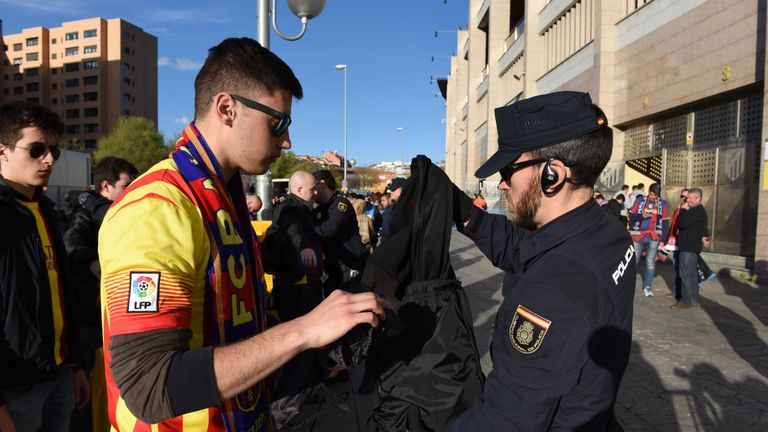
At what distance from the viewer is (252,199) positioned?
23.0ft

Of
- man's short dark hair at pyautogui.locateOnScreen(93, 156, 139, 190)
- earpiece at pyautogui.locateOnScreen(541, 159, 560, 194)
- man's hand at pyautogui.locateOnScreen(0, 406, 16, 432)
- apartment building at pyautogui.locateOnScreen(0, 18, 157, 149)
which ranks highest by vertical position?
apartment building at pyautogui.locateOnScreen(0, 18, 157, 149)

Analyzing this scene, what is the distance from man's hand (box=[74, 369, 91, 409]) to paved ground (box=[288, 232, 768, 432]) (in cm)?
116

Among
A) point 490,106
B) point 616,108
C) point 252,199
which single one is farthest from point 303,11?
point 490,106

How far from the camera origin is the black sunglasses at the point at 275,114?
1601mm

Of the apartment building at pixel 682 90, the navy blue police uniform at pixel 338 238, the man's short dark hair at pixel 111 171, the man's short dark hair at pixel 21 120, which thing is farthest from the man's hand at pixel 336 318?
the apartment building at pixel 682 90

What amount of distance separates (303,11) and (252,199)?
9.47ft

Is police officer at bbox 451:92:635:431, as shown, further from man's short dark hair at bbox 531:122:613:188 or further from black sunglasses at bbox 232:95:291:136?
black sunglasses at bbox 232:95:291:136

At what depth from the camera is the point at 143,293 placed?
1.17 metres

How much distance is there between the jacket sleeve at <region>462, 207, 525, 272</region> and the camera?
2.63 m

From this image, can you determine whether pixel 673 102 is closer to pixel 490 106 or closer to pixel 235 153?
pixel 235 153

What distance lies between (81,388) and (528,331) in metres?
2.44

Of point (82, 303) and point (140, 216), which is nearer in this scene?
point (140, 216)

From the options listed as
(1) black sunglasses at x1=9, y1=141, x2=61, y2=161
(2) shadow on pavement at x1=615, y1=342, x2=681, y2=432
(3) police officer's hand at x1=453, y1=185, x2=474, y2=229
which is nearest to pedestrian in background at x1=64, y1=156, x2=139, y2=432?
(1) black sunglasses at x1=9, y1=141, x2=61, y2=161

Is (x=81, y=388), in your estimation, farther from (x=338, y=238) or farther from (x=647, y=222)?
(x=647, y=222)
